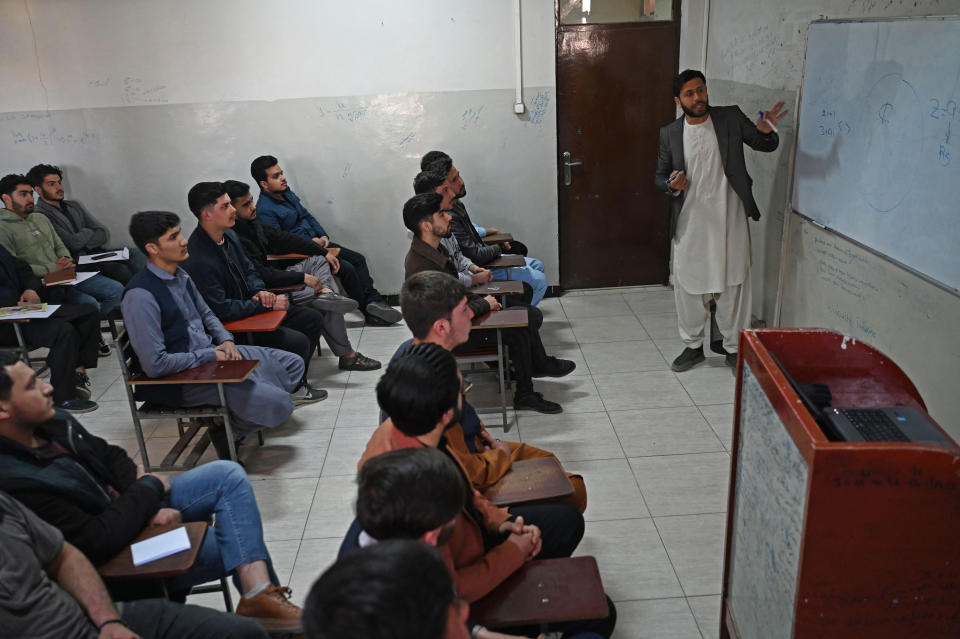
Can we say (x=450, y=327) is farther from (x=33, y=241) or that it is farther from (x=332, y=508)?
(x=33, y=241)

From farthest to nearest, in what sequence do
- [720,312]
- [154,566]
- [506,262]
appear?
[506,262]
[720,312]
[154,566]

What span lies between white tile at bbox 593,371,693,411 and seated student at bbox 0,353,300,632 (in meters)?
2.33

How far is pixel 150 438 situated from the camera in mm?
4211

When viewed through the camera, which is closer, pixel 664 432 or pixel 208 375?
pixel 208 375

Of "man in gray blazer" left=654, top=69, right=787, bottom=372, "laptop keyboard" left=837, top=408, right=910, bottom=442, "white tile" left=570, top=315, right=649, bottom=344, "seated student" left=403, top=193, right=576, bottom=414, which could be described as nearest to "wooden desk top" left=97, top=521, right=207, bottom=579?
"laptop keyboard" left=837, top=408, right=910, bottom=442

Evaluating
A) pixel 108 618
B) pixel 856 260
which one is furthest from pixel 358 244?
pixel 108 618

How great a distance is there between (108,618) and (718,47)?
5.11 meters

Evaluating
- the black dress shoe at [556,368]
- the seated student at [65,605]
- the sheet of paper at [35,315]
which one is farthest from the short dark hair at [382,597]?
the sheet of paper at [35,315]

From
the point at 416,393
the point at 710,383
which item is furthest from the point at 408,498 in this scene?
the point at 710,383

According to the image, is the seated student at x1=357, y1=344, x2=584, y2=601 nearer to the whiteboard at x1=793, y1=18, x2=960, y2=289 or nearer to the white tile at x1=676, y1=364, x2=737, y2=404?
the whiteboard at x1=793, y1=18, x2=960, y2=289

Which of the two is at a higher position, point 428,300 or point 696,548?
point 428,300

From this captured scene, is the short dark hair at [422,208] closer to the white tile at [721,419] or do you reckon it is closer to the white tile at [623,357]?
the white tile at [623,357]

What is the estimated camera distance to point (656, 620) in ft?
8.76

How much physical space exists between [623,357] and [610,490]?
163 cm
